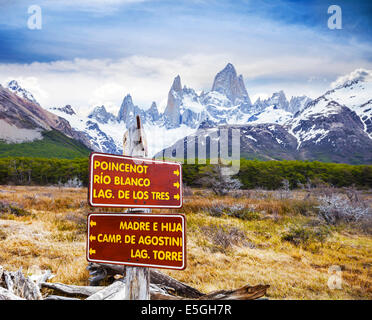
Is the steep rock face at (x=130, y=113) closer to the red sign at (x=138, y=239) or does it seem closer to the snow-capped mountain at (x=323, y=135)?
the red sign at (x=138, y=239)

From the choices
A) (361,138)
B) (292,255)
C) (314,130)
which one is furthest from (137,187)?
(314,130)

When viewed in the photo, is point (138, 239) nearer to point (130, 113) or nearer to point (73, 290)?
point (73, 290)

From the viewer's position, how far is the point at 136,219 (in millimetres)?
2664

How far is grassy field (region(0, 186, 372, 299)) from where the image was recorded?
6.09 meters

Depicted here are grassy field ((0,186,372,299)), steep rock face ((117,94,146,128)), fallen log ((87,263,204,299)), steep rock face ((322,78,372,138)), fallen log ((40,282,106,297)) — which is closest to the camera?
steep rock face ((117,94,146,128))

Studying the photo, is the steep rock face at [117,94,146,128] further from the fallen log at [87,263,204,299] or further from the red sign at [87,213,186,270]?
the fallen log at [87,263,204,299]

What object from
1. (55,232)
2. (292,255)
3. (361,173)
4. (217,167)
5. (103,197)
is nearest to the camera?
(103,197)

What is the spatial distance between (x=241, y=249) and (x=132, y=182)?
6708mm

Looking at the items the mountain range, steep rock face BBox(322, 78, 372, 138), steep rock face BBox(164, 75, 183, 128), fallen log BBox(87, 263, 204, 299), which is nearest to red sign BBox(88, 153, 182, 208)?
fallen log BBox(87, 263, 204, 299)

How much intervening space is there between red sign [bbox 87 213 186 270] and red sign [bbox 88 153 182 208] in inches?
7.3

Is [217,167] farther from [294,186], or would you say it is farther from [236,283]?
[236,283]

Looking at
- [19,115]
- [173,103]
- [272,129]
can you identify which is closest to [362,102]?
[272,129]
